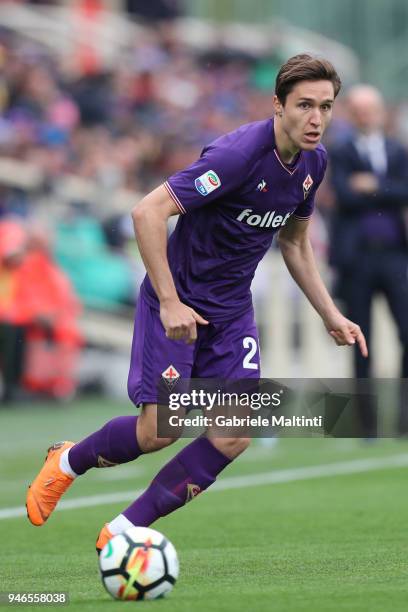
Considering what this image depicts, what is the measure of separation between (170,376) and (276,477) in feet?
13.4

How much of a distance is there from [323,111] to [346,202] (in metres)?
5.61

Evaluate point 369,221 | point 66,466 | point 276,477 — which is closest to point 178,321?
point 66,466

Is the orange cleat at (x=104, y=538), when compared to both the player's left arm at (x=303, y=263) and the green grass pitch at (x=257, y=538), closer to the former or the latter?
the green grass pitch at (x=257, y=538)

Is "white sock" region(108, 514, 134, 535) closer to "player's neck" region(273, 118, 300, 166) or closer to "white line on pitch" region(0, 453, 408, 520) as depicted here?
"player's neck" region(273, 118, 300, 166)

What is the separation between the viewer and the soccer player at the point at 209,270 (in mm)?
6070

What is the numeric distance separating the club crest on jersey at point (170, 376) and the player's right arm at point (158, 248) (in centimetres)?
34

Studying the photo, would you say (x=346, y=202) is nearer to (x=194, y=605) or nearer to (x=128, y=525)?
(x=128, y=525)

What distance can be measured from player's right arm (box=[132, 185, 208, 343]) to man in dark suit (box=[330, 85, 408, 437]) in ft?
18.6

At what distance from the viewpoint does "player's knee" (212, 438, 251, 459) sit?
6.27 m

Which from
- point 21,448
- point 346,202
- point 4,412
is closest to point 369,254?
point 346,202

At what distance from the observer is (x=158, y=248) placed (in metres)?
5.97

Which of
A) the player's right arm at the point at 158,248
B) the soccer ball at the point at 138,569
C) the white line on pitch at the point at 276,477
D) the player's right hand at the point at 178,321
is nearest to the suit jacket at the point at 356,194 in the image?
the white line on pitch at the point at 276,477

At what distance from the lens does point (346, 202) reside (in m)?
11.7

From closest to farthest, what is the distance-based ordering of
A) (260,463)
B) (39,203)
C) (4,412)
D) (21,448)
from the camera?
1. (260,463)
2. (21,448)
3. (4,412)
4. (39,203)
